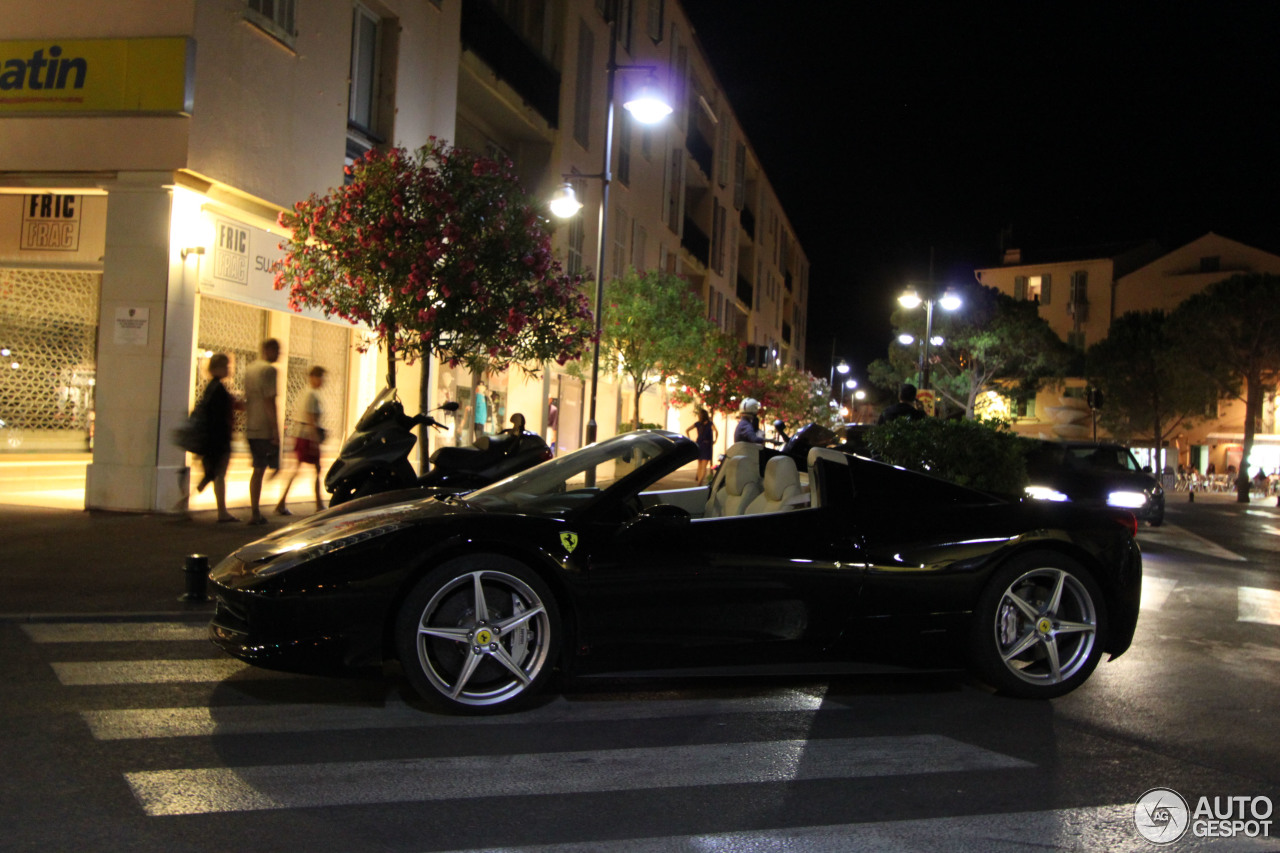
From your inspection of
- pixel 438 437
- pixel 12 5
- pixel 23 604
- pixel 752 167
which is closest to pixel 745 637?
pixel 23 604

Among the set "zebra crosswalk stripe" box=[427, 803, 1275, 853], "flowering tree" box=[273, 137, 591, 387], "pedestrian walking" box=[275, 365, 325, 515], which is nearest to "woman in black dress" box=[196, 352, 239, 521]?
"pedestrian walking" box=[275, 365, 325, 515]

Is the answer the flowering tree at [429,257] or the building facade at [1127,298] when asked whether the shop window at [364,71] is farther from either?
the building facade at [1127,298]

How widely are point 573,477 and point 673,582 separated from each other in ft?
3.43

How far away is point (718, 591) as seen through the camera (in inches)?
196

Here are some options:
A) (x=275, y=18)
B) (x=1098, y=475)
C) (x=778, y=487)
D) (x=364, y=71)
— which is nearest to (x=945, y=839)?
(x=778, y=487)

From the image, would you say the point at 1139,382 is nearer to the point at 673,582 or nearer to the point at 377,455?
the point at 377,455

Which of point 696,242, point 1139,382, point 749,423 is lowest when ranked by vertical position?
point 749,423

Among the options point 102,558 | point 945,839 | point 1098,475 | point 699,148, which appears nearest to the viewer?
point 945,839

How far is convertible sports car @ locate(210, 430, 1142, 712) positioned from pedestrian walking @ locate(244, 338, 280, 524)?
6424mm

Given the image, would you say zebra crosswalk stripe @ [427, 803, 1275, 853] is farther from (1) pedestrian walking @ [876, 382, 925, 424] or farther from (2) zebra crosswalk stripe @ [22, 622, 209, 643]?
(1) pedestrian walking @ [876, 382, 925, 424]

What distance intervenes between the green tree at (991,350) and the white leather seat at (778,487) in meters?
58.6

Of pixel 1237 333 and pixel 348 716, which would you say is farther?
pixel 1237 333

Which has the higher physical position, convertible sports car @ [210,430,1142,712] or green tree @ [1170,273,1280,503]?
green tree @ [1170,273,1280,503]

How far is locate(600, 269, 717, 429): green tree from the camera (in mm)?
24172
